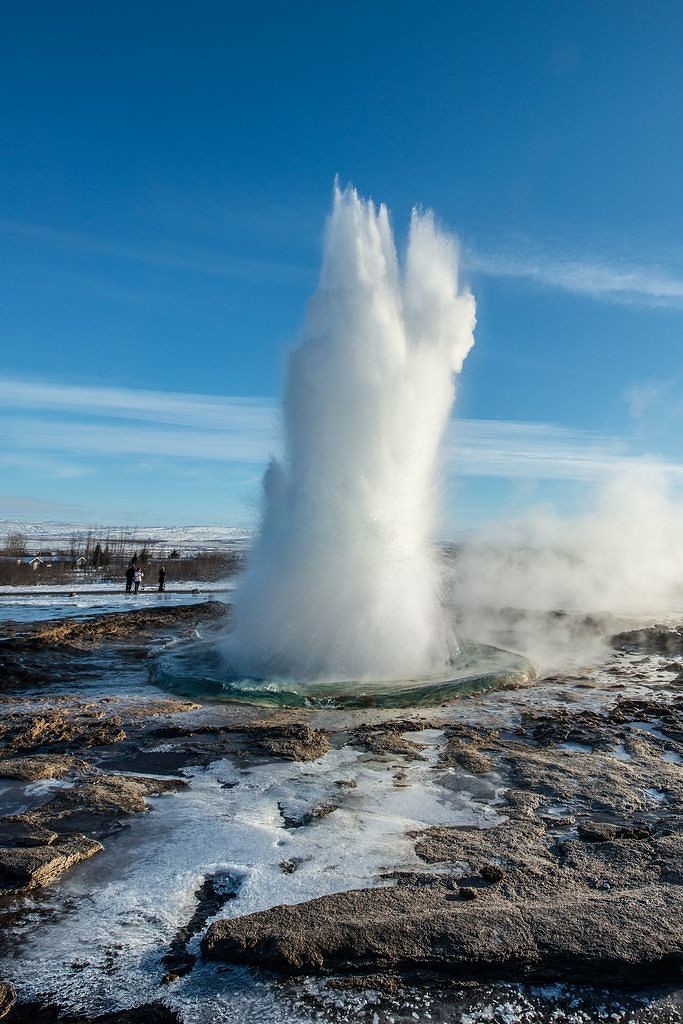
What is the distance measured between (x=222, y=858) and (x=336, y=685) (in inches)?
249

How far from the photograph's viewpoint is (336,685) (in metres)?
11.0

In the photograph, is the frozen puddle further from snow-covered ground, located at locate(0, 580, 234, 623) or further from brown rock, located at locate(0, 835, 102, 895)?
snow-covered ground, located at locate(0, 580, 234, 623)

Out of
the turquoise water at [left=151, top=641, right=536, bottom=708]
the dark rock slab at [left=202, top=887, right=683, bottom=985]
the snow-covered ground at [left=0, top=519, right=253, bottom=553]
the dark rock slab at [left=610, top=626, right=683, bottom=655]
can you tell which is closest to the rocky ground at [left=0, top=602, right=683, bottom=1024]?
the dark rock slab at [left=202, top=887, right=683, bottom=985]

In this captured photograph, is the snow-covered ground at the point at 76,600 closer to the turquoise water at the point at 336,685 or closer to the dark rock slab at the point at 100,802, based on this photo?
the turquoise water at the point at 336,685

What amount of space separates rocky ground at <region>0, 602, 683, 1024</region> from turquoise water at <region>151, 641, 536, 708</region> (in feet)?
1.56

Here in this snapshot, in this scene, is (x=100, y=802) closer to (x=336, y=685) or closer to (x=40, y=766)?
(x=40, y=766)

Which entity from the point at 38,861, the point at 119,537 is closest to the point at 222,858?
the point at 38,861

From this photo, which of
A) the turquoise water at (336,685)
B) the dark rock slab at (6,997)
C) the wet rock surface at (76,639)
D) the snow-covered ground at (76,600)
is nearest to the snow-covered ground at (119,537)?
the snow-covered ground at (76,600)

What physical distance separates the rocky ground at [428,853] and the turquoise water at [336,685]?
0.48 m

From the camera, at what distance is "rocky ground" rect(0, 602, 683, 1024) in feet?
10.9

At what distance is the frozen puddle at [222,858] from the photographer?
339cm

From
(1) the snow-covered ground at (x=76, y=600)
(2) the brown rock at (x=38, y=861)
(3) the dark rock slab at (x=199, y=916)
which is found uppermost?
(3) the dark rock slab at (x=199, y=916)

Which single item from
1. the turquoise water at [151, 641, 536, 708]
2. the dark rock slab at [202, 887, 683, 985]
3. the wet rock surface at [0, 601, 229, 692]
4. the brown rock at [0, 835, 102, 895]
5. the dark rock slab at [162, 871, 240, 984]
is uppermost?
the dark rock slab at [202, 887, 683, 985]

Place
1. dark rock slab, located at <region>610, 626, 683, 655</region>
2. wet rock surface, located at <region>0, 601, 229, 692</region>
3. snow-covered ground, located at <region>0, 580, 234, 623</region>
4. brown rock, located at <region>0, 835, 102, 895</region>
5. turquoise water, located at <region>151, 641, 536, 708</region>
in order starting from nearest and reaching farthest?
brown rock, located at <region>0, 835, 102, 895</region> → turquoise water, located at <region>151, 641, 536, 708</region> → wet rock surface, located at <region>0, 601, 229, 692</region> → dark rock slab, located at <region>610, 626, 683, 655</region> → snow-covered ground, located at <region>0, 580, 234, 623</region>
